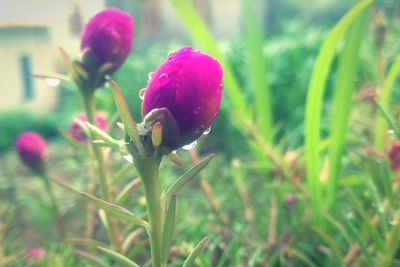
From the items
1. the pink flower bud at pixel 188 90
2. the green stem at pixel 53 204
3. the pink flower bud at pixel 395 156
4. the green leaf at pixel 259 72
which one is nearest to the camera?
the pink flower bud at pixel 188 90

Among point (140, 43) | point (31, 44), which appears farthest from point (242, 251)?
point (140, 43)

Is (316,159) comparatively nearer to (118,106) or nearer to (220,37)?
(118,106)

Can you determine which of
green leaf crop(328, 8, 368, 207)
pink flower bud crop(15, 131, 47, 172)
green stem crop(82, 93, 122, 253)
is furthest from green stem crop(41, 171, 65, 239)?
green leaf crop(328, 8, 368, 207)

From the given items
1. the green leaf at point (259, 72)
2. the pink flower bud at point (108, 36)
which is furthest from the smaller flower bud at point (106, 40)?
the green leaf at point (259, 72)

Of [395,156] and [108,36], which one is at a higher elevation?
[108,36]

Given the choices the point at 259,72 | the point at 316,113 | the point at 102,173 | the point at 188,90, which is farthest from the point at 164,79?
the point at 259,72

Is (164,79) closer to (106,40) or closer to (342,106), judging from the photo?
(106,40)

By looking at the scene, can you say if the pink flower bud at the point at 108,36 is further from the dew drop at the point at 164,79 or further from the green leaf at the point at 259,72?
the green leaf at the point at 259,72
